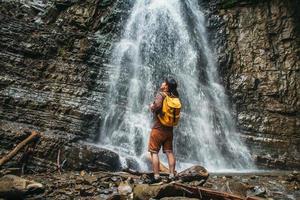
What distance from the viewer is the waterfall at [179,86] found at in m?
13.9

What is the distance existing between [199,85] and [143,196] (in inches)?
406

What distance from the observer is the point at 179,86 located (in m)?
15.9

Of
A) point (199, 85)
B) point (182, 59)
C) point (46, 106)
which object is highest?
point (182, 59)

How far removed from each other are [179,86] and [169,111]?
806cm

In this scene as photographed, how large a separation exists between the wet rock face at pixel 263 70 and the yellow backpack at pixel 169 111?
828 centimetres

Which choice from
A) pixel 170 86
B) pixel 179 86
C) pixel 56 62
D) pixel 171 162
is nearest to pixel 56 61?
pixel 56 62

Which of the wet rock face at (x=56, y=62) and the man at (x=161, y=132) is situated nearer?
the man at (x=161, y=132)

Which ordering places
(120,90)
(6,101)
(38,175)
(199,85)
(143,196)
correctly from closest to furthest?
(143,196)
(38,175)
(6,101)
(120,90)
(199,85)

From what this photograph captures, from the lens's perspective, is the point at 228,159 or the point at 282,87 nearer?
the point at 228,159

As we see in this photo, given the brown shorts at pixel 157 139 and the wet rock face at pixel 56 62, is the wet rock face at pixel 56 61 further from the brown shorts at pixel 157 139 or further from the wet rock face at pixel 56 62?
the brown shorts at pixel 157 139

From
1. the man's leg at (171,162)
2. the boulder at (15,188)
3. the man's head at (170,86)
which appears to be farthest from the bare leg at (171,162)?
the boulder at (15,188)

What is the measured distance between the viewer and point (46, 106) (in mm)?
13023

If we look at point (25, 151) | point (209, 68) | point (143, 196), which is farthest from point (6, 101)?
point (209, 68)

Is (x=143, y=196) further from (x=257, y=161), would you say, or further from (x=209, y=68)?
(x=209, y=68)
